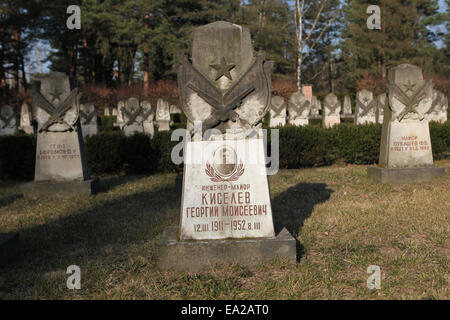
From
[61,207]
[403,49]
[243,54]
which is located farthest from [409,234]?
[403,49]

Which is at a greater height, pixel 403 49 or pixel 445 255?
pixel 403 49

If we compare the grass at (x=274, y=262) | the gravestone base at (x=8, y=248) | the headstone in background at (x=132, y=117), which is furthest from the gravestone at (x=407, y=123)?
the headstone in background at (x=132, y=117)

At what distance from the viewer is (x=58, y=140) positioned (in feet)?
26.0

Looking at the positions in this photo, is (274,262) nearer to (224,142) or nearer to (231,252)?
(231,252)

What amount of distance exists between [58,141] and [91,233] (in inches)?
142

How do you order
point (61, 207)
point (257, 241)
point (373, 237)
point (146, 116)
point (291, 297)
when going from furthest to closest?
point (146, 116) → point (61, 207) → point (373, 237) → point (257, 241) → point (291, 297)

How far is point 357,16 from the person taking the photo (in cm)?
3962

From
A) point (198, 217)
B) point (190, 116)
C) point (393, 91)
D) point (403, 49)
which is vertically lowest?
point (198, 217)

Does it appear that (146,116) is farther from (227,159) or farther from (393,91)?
(227,159)

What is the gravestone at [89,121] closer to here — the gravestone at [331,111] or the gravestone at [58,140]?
the gravestone at [58,140]

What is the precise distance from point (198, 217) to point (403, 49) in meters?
40.1

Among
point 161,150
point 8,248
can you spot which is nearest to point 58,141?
point 161,150

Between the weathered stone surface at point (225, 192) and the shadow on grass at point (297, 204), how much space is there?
1.33 feet

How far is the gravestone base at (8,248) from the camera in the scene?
398 centimetres
